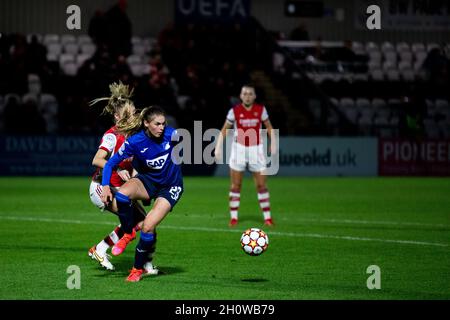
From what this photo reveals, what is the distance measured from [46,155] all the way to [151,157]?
54.0 ft

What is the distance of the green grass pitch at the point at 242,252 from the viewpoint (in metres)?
8.70

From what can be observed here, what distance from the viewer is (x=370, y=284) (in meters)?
8.89

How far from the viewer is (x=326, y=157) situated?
27.1 meters

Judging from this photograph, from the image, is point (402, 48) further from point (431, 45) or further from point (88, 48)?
point (88, 48)

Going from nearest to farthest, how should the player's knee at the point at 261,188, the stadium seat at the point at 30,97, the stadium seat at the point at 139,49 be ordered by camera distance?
the player's knee at the point at 261,188 → the stadium seat at the point at 30,97 → the stadium seat at the point at 139,49

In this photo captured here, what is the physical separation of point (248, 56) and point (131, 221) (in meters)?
21.0

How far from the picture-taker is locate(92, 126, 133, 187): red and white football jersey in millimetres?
10172

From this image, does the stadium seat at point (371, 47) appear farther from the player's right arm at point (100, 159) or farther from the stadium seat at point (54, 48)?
the player's right arm at point (100, 159)

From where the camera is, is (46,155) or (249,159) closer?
(249,159)

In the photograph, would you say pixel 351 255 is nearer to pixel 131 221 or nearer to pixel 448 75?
pixel 131 221

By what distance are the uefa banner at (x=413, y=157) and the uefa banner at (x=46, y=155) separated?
8.85 meters

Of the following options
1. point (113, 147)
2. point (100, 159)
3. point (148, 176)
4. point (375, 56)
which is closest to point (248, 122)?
point (113, 147)

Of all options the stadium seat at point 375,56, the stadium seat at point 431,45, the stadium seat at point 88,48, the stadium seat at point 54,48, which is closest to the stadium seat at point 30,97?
the stadium seat at point 54,48
